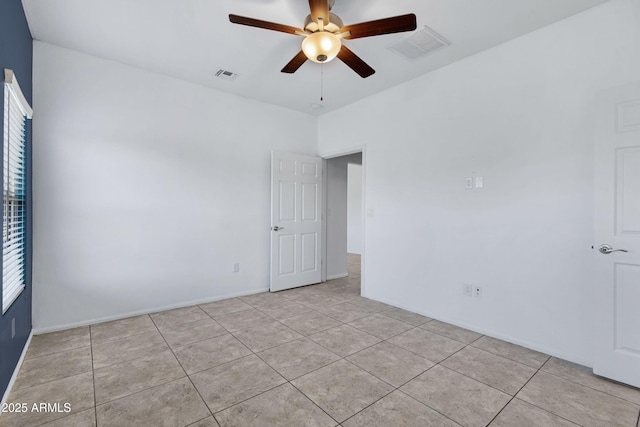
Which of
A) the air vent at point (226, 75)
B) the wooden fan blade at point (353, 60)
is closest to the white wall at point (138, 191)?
the air vent at point (226, 75)

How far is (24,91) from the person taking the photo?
2.58 meters

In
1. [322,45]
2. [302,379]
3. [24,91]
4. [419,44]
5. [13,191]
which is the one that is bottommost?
[302,379]

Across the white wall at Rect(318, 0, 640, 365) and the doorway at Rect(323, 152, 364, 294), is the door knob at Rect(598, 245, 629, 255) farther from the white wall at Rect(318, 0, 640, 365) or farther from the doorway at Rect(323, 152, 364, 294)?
the doorway at Rect(323, 152, 364, 294)

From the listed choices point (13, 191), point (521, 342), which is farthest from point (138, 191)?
point (521, 342)

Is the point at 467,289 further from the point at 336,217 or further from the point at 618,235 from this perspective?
the point at 336,217

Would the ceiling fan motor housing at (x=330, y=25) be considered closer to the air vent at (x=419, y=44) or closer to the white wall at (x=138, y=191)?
the air vent at (x=419, y=44)

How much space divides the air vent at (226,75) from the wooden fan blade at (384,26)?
184 centimetres

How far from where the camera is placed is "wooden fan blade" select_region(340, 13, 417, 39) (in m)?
1.98

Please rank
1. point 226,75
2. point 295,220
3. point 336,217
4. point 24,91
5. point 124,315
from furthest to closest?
point 336,217 → point 295,220 → point 226,75 → point 124,315 → point 24,91

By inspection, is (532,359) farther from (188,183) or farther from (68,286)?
(68,286)

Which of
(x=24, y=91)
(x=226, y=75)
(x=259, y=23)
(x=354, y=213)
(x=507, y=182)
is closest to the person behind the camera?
(x=259, y=23)

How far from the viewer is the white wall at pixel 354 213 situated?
8.65m

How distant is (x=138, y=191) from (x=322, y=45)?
2.64 meters

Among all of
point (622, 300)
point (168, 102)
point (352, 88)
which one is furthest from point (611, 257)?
point (168, 102)
